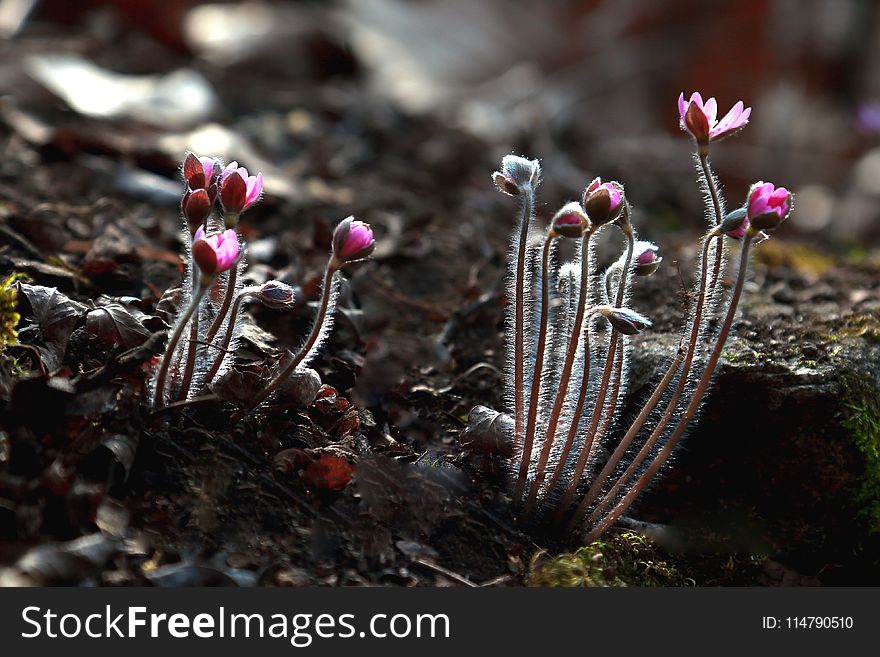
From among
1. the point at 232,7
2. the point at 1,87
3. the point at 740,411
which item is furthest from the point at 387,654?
the point at 232,7

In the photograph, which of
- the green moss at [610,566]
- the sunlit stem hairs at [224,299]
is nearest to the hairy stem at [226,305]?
the sunlit stem hairs at [224,299]

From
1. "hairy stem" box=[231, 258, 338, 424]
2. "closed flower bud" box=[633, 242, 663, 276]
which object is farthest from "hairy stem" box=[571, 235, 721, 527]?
"hairy stem" box=[231, 258, 338, 424]

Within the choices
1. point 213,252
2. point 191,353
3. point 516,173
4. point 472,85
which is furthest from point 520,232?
point 472,85

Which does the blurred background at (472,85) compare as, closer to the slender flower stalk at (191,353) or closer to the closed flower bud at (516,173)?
the slender flower stalk at (191,353)

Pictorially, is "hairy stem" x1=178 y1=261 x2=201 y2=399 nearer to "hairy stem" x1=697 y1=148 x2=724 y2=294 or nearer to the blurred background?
"hairy stem" x1=697 y1=148 x2=724 y2=294

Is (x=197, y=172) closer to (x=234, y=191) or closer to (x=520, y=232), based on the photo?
(x=234, y=191)
